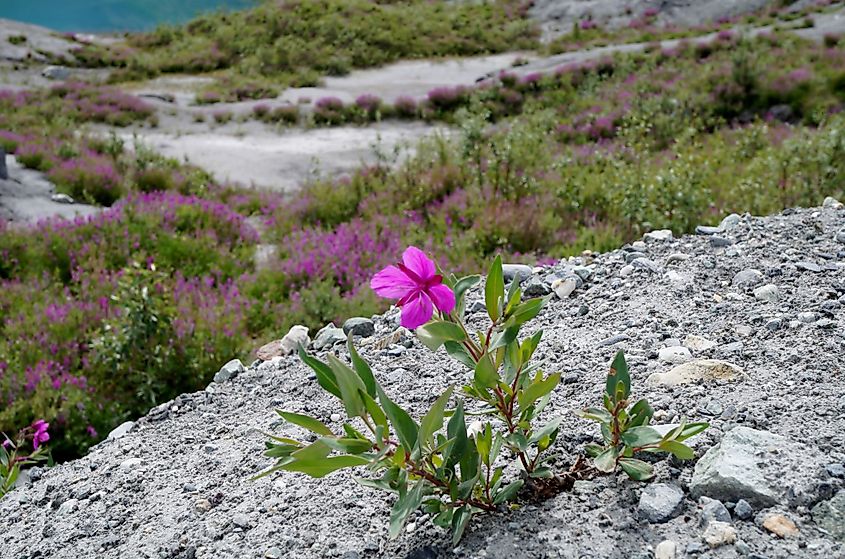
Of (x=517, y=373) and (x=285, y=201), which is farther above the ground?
(x=517, y=373)

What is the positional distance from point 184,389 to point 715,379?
4.78m

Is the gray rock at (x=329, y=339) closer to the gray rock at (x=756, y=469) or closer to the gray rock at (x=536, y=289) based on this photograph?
the gray rock at (x=536, y=289)

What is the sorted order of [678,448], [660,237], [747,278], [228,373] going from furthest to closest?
[660,237] < [228,373] < [747,278] < [678,448]

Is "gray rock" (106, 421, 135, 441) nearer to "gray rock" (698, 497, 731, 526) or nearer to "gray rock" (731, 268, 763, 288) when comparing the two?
"gray rock" (698, 497, 731, 526)

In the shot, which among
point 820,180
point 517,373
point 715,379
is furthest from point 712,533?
point 820,180

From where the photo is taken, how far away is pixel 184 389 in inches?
251

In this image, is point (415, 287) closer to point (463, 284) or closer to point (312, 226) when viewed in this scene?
point (463, 284)

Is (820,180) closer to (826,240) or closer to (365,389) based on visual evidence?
(826,240)

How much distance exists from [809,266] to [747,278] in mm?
405

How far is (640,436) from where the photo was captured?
2.44m

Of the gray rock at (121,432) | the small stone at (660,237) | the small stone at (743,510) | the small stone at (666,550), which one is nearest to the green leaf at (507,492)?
the small stone at (666,550)

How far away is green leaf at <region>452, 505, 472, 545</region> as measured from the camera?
2.36m

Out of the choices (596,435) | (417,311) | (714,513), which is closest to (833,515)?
(714,513)

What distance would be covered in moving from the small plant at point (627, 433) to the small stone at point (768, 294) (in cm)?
192
